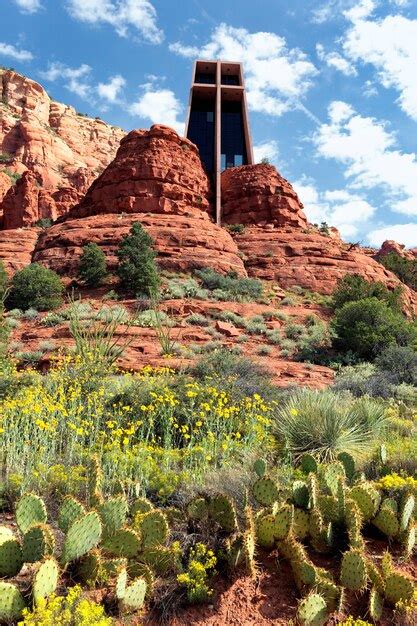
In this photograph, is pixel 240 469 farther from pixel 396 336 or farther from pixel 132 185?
pixel 132 185

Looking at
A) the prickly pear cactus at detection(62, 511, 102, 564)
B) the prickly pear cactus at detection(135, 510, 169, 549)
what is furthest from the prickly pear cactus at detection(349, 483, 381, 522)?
the prickly pear cactus at detection(62, 511, 102, 564)

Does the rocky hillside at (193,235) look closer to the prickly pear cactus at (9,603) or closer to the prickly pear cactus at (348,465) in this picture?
the prickly pear cactus at (348,465)

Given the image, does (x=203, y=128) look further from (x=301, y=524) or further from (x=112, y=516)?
(x=112, y=516)

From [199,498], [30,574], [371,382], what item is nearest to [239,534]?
[199,498]

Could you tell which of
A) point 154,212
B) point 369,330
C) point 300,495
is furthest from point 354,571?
point 154,212

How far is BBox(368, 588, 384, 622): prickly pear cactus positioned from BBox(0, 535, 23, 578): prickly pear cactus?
2.51 m

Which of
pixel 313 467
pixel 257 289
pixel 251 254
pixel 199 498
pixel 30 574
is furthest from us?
pixel 251 254

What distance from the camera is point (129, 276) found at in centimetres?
2716

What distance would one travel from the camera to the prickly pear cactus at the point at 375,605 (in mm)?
3308

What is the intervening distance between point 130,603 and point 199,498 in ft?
3.82

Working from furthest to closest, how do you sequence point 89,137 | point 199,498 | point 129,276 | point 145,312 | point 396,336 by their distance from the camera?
point 89,137
point 129,276
point 145,312
point 396,336
point 199,498

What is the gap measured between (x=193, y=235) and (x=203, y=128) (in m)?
21.6

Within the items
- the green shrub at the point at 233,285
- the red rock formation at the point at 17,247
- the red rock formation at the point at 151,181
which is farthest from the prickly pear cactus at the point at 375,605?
the red rock formation at the point at 151,181

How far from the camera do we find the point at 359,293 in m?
26.8
